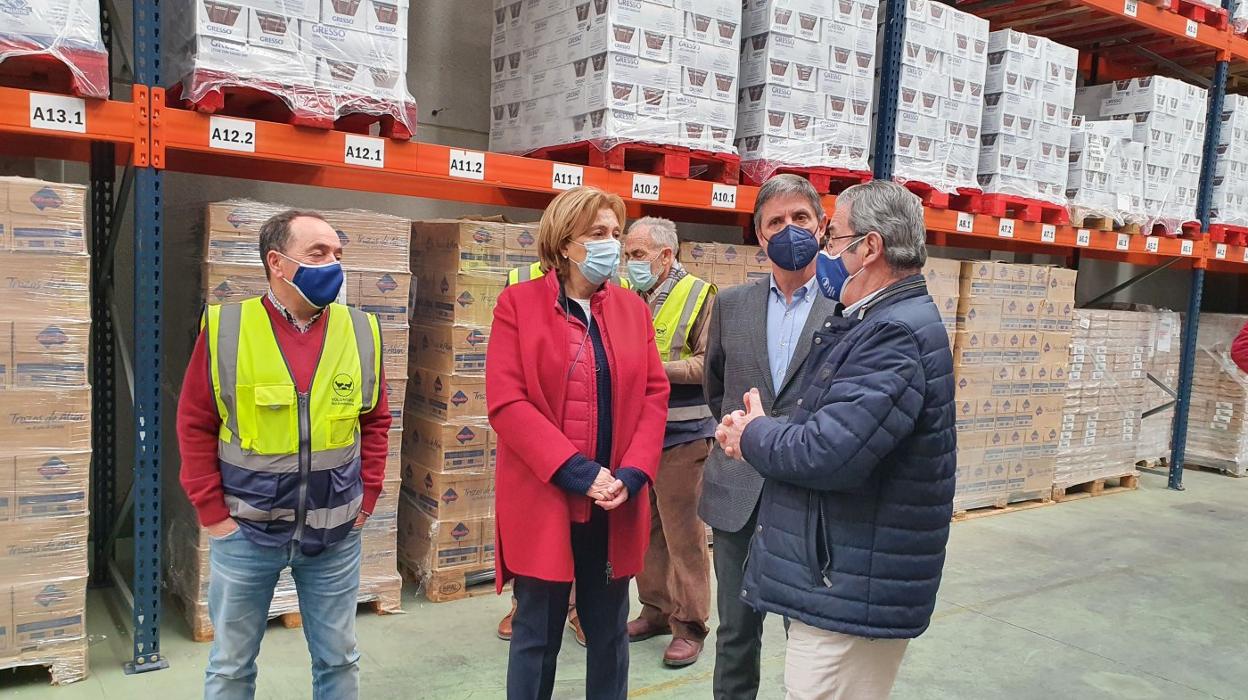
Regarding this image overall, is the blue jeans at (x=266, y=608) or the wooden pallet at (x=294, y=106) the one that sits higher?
the wooden pallet at (x=294, y=106)

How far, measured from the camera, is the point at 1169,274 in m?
11.5

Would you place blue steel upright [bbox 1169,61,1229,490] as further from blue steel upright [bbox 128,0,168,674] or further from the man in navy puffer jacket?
blue steel upright [bbox 128,0,168,674]

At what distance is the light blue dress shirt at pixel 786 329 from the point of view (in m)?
2.98

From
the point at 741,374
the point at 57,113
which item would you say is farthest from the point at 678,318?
the point at 57,113

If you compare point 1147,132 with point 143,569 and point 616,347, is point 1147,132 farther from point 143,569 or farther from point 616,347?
point 143,569

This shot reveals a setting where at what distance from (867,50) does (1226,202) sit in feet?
17.3

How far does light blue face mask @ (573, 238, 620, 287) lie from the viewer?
2.72 meters

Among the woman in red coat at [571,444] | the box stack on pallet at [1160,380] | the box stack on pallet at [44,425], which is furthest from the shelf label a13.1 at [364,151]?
the box stack on pallet at [1160,380]

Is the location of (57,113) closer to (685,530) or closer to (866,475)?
(685,530)

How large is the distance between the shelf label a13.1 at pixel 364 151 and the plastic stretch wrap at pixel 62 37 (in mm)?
965

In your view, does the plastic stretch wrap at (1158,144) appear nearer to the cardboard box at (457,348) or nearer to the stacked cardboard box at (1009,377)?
the stacked cardboard box at (1009,377)

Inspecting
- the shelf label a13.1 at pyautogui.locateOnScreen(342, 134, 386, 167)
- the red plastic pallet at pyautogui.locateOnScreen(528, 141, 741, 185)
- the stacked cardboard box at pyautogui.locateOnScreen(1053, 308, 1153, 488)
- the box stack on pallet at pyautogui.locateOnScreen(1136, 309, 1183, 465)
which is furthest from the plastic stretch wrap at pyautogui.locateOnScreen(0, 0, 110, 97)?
the box stack on pallet at pyautogui.locateOnScreen(1136, 309, 1183, 465)

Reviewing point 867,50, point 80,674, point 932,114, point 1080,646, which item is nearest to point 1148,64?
point 932,114

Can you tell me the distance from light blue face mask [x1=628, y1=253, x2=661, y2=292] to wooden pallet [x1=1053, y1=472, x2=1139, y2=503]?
18.3ft
